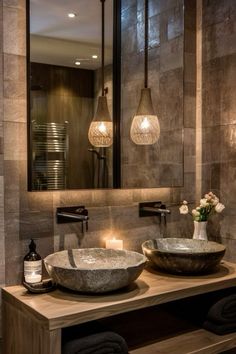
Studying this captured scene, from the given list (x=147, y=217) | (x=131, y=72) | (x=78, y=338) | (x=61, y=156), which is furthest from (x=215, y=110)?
(x=78, y=338)

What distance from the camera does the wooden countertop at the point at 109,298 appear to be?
60.2 inches

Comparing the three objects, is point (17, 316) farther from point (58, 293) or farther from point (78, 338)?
point (78, 338)

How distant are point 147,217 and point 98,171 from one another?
16.3 inches

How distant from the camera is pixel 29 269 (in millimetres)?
1847

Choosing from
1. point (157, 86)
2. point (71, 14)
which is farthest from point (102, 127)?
point (71, 14)

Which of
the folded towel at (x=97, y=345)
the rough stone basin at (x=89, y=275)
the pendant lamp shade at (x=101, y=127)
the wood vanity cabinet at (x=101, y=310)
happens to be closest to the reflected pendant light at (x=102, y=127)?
the pendant lamp shade at (x=101, y=127)

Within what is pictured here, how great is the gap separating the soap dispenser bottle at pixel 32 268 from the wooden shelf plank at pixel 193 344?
21.7 inches

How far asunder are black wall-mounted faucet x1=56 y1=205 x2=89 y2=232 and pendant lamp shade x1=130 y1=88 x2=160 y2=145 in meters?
0.56

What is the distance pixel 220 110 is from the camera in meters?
2.43

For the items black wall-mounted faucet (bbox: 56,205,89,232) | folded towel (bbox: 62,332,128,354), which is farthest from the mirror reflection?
folded towel (bbox: 62,332,128,354)

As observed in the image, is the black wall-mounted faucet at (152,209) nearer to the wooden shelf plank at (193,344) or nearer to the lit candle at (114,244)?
the lit candle at (114,244)

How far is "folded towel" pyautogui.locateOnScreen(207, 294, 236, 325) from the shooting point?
77.0 inches

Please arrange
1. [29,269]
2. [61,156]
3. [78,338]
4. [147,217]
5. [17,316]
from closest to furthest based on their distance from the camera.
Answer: [78,338] → [17,316] → [29,269] → [61,156] → [147,217]

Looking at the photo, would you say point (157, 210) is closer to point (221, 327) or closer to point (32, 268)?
point (221, 327)
